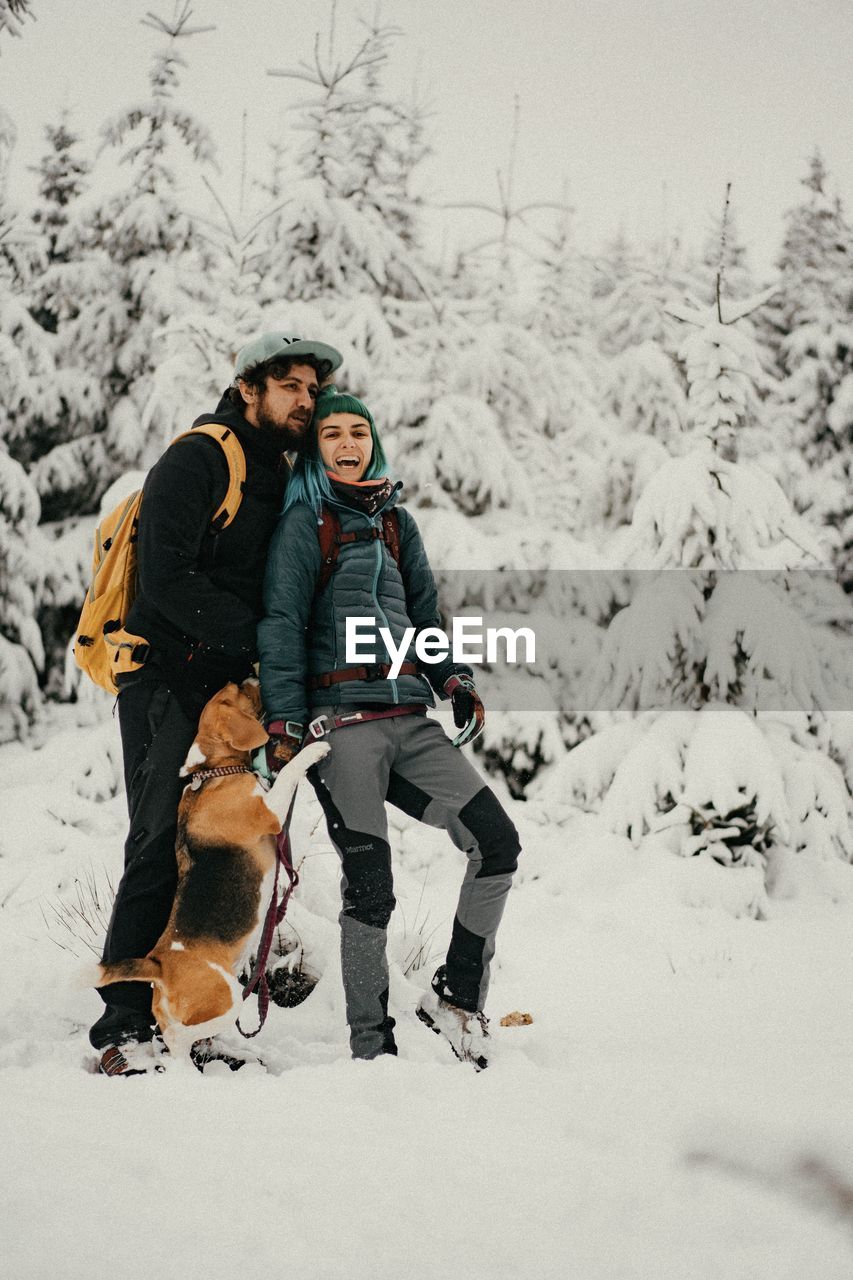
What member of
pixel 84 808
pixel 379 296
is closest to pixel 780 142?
pixel 379 296

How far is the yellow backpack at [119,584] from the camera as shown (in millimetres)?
3645

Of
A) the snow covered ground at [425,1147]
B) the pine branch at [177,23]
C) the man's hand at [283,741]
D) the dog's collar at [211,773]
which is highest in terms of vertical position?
the pine branch at [177,23]

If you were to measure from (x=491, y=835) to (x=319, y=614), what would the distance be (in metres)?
1.07

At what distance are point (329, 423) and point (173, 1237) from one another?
281 centimetres

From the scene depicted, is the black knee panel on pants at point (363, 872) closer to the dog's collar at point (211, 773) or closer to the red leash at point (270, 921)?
the red leash at point (270, 921)

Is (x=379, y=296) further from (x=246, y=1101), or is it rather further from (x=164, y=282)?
(x=246, y=1101)

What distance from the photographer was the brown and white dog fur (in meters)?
3.30

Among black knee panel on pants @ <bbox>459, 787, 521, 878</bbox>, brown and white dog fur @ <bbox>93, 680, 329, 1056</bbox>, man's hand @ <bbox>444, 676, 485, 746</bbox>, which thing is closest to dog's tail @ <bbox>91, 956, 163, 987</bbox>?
brown and white dog fur @ <bbox>93, 680, 329, 1056</bbox>

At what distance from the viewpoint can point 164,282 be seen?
13336 mm

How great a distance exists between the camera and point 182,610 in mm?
3445

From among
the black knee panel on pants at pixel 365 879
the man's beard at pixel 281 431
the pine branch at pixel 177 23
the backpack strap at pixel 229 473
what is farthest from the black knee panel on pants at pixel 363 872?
the pine branch at pixel 177 23

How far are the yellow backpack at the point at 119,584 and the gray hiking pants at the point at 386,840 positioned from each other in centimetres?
90

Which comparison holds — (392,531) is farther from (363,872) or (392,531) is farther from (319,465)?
(363,872)

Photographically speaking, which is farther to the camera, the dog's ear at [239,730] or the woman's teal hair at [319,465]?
the woman's teal hair at [319,465]
